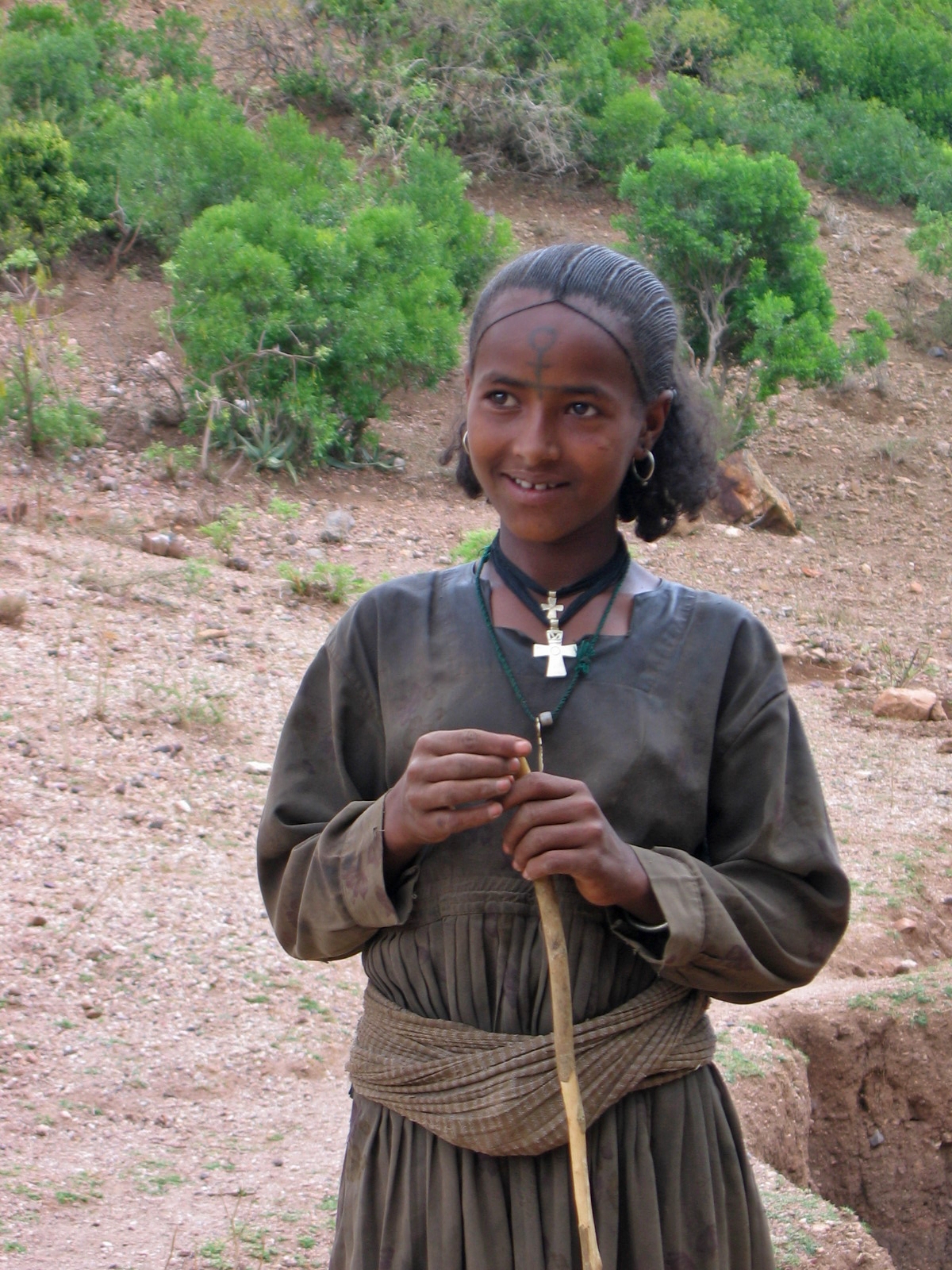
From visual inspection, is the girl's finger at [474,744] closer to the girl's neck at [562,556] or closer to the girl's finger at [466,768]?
the girl's finger at [466,768]

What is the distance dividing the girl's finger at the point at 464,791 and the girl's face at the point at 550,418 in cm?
32

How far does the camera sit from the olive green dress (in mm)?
1368

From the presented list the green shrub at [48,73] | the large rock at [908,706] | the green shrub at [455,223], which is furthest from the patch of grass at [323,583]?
the green shrub at [48,73]

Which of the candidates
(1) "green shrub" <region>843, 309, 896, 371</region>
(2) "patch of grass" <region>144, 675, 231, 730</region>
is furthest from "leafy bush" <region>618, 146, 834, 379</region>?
(2) "patch of grass" <region>144, 675, 231, 730</region>

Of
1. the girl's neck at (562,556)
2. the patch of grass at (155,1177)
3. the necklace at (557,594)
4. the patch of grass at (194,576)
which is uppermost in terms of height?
the girl's neck at (562,556)

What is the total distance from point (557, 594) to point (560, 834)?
0.34 meters

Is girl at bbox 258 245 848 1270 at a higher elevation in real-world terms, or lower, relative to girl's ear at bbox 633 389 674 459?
lower

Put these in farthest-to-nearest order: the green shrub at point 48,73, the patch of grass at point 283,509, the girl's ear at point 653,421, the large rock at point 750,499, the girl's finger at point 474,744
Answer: the green shrub at point 48,73, the large rock at point 750,499, the patch of grass at point 283,509, the girl's ear at point 653,421, the girl's finger at point 474,744

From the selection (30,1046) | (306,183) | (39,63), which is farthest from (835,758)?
(39,63)

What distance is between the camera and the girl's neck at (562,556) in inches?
58.5

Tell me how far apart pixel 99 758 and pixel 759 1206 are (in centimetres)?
367

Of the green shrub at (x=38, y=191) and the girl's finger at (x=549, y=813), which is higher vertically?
the girl's finger at (x=549, y=813)

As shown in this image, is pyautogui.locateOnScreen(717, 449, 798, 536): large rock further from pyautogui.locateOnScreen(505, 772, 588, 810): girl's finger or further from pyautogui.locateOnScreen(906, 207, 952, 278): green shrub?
pyautogui.locateOnScreen(505, 772, 588, 810): girl's finger

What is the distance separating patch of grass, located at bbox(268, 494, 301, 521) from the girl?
20.2 feet
